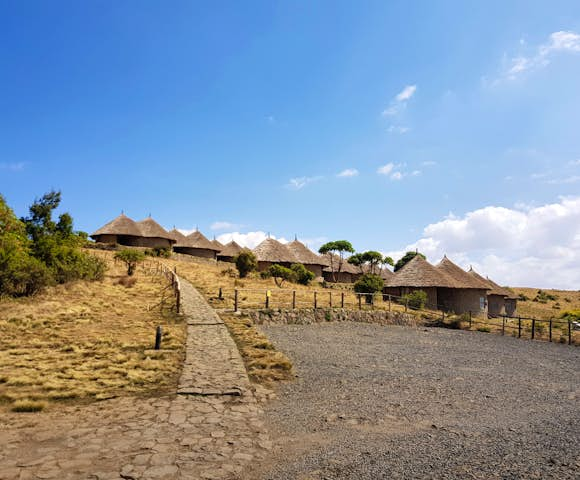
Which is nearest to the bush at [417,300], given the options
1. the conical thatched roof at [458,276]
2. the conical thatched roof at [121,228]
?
the conical thatched roof at [458,276]

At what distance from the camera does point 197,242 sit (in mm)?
52188

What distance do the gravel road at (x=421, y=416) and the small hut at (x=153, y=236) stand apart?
37965 millimetres

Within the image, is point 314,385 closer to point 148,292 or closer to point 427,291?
point 148,292

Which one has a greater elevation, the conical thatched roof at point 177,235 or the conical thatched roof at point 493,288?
the conical thatched roof at point 177,235

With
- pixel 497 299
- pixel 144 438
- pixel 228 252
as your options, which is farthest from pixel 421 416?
pixel 228 252

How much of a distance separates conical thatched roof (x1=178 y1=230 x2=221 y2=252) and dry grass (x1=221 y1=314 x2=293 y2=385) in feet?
124

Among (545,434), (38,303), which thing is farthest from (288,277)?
(545,434)

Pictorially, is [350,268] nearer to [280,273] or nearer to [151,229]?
[280,273]

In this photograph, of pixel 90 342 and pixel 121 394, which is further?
pixel 90 342

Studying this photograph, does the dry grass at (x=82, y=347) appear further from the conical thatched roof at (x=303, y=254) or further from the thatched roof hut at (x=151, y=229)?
the thatched roof hut at (x=151, y=229)

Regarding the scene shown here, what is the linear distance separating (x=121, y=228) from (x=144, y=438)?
46598 millimetres

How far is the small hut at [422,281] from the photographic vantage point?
28859 mm

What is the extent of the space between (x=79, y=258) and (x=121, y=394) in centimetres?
1805

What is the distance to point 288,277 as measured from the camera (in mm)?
35750
